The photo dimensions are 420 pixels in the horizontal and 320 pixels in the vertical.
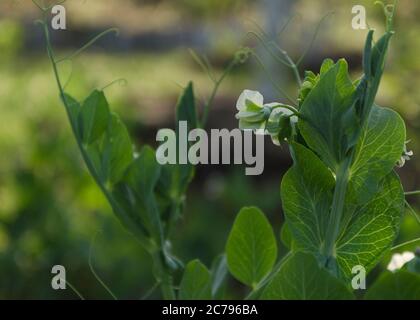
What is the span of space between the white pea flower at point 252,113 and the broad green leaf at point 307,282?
0.08m

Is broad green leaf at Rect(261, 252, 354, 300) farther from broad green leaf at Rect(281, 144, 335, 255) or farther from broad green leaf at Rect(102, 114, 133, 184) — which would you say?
broad green leaf at Rect(102, 114, 133, 184)

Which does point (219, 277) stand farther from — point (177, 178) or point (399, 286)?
point (399, 286)

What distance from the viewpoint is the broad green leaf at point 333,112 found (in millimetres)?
338

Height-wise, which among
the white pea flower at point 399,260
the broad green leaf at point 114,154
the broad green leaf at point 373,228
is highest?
the broad green leaf at point 114,154

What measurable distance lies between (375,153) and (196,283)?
0.37ft

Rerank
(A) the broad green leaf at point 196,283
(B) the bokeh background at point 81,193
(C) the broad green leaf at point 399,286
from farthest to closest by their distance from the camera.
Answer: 1. (B) the bokeh background at point 81,193
2. (A) the broad green leaf at point 196,283
3. (C) the broad green leaf at point 399,286

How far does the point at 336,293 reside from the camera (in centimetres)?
31

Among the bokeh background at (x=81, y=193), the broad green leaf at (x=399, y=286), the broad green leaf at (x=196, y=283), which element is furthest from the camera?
the bokeh background at (x=81, y=193)

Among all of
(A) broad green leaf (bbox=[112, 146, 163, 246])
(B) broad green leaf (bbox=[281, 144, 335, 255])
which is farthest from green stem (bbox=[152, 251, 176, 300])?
(B) broad green leaf (bbox=[281, 144, 335, 255])

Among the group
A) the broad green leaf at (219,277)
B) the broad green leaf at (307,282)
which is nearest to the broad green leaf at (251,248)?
the broad green leaf at (219,277)

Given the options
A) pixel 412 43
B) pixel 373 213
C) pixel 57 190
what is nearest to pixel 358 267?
pixel 373 213

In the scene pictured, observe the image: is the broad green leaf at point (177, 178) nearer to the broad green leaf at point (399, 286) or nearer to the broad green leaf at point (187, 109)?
the broad green leaf at point (187, 109)

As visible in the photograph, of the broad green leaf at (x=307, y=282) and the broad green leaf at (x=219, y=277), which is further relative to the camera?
the broad green leaf at (x=219, y=277)
